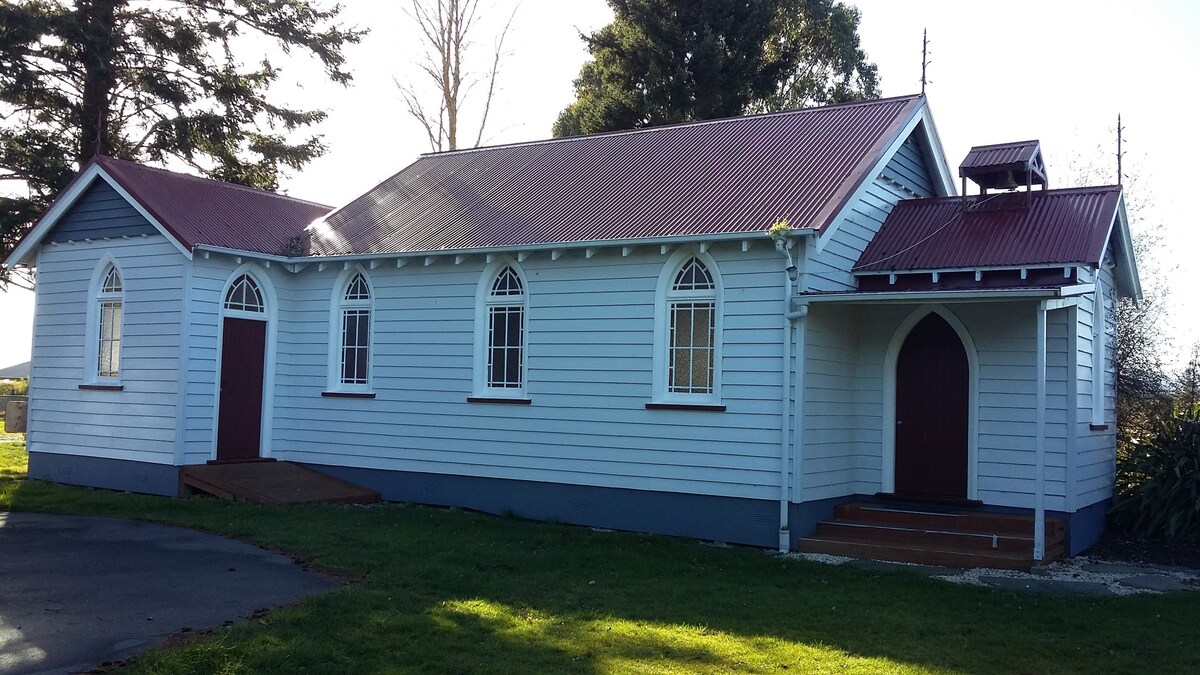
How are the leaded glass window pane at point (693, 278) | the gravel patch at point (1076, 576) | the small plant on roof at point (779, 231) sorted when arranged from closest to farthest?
the gravel patch at point (1076, 576) < the small plant on roof at point (779, 231) < the leaded glass window pane at point (693, 278)

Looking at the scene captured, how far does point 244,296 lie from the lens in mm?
16375

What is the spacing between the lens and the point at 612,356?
45.0ft

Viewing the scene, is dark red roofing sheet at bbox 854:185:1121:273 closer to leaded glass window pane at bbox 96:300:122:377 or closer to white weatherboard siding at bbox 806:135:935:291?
white weatherboard siding at bbox 806:135:935:291

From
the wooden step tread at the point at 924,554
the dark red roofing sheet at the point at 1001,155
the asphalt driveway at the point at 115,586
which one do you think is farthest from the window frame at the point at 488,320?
the dark red roofing sheet at the point at 1001,155

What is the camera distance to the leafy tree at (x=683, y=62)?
29047 millimetres

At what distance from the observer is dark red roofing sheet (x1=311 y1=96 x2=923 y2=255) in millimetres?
13562

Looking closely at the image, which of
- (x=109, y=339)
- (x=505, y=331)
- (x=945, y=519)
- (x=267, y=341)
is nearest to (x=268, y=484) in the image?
(x=267, y=341)

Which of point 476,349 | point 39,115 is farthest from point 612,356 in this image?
point 39,115

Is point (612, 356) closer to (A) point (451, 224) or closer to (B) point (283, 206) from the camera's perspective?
(A) point (451, 224)

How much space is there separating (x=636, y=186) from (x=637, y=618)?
26.5 ft

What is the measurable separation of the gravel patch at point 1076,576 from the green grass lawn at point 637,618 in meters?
0.47

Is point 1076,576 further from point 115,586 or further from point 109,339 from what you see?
point 109,339

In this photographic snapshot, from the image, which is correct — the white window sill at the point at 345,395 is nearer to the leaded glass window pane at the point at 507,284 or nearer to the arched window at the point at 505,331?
the arched window at the point at 505,331

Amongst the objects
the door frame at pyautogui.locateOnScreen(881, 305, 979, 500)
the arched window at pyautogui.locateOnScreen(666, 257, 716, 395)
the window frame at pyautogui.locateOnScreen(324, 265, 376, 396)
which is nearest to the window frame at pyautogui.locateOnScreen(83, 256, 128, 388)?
the window frame at pyautogui.locateOnScreen(324, 265, 376, 396)
